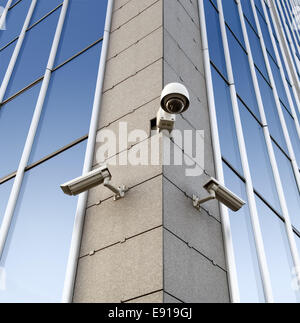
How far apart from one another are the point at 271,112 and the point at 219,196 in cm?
598

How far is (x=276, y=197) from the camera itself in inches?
356

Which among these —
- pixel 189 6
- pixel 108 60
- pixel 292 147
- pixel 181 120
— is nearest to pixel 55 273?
pixel 181 120

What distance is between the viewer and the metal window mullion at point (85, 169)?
588 cm

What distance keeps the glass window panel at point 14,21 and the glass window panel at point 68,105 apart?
3548 millimetres

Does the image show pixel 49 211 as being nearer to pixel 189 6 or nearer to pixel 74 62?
pixel 74 62

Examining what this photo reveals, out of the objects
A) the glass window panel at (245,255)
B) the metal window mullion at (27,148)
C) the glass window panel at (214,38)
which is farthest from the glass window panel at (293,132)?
the metal window mullion at (27,148)

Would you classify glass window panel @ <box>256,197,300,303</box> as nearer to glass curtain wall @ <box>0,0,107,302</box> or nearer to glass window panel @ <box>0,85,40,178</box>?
glass curtain wall @ <box>0,0,107,302</box>

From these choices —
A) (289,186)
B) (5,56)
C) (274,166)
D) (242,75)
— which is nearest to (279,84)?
(242,75)

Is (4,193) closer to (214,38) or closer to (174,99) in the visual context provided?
(174,99)

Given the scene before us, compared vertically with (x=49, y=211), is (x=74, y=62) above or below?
above

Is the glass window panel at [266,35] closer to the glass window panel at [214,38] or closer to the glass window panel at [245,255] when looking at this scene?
the glass window panel at [214,38]

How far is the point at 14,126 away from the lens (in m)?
9.24

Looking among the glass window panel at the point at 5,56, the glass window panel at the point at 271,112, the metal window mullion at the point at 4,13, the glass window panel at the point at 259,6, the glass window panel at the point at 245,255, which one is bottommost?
the glass window panel at the point at 245,255
